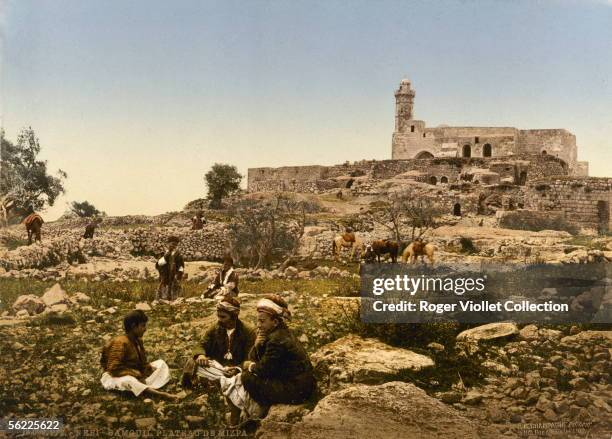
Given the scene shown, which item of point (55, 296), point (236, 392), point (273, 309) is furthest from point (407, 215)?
point (55, 296)

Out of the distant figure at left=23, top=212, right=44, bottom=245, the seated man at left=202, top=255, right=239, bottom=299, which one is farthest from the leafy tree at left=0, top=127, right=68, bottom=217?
the seated man at left=202, top=255, right=239, bottom=299

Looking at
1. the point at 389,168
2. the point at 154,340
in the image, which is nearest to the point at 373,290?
the point at 154,340

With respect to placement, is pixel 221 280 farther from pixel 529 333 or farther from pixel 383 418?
pixel 529 333

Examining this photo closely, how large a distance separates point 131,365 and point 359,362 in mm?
2375

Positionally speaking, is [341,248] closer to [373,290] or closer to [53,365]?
[373,290]

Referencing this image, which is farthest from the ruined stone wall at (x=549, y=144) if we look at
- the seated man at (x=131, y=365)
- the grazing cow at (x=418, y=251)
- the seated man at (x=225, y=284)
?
the seated man at (x=131, y=365)

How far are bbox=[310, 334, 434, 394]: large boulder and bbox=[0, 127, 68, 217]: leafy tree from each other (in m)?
4.29

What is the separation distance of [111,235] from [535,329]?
569cm

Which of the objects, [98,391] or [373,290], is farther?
[373,290]

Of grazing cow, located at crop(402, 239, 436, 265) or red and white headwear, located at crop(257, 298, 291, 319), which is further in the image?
grazing cow, located at crop(402, 239, 436, 265)

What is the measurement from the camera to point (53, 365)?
7.05 m

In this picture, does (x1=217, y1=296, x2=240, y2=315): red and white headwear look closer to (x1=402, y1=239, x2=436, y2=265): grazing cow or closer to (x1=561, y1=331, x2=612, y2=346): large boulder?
(x1=402, y1=239, x2=436, y2=265): grazing cow

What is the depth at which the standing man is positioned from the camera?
7.86 m

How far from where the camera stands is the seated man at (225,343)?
21.6 ft
